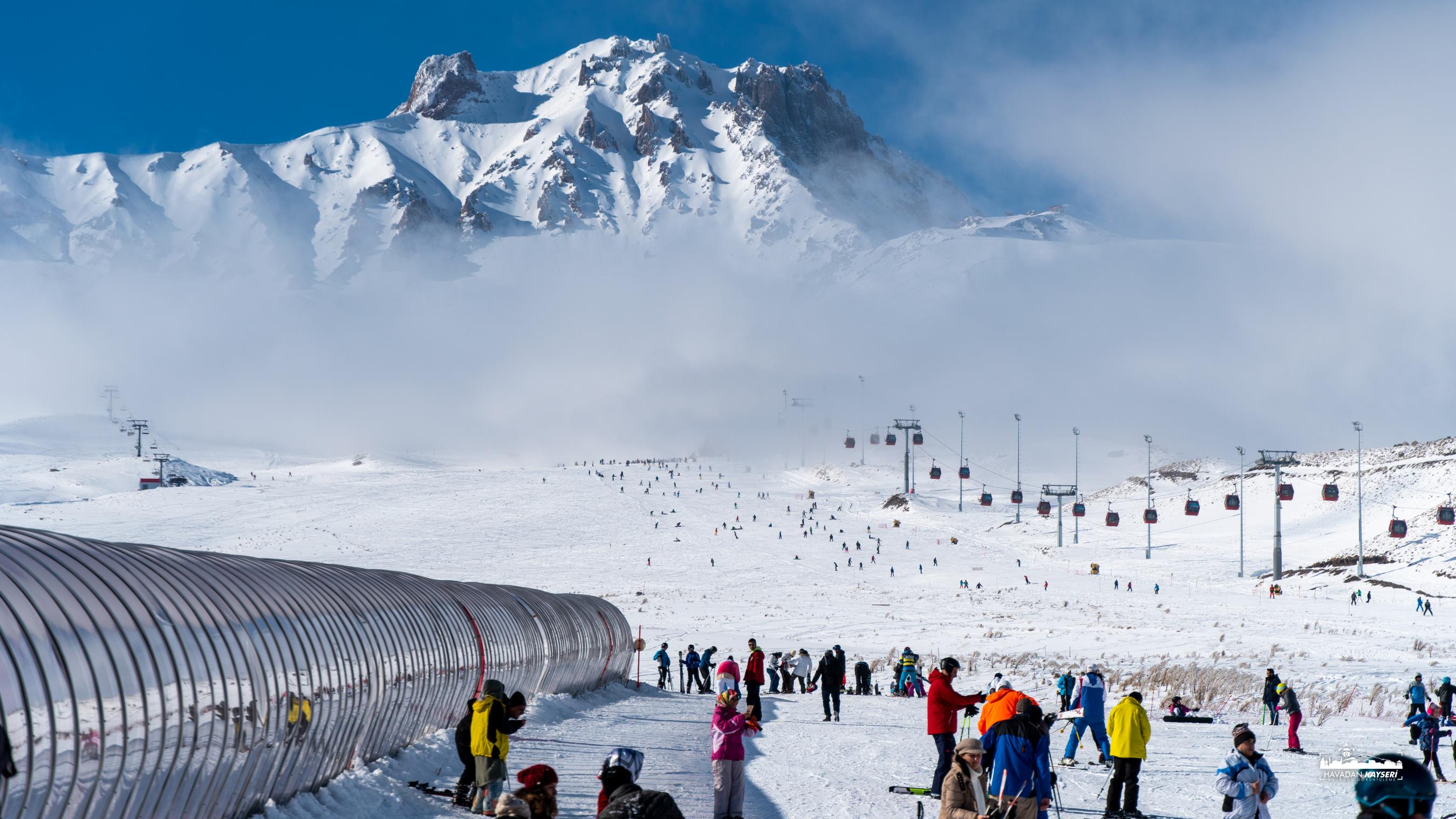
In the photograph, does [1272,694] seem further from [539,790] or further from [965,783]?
[539,790]

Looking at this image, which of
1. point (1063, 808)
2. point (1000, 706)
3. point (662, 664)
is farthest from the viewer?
point (662, 664)

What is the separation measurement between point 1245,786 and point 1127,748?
11.3 ft

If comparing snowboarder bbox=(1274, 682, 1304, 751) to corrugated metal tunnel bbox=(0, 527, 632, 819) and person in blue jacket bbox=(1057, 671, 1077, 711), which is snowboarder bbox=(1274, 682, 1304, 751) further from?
corrugated metal tunnel bbox=(0, 527, 632, 819)

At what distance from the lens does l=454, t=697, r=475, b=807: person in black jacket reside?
457 inches

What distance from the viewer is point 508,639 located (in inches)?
787

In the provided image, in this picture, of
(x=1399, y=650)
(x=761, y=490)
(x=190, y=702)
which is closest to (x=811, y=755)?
(x=190, y=702)

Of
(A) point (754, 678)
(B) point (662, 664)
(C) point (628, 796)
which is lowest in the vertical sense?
(B) point (662, 664)

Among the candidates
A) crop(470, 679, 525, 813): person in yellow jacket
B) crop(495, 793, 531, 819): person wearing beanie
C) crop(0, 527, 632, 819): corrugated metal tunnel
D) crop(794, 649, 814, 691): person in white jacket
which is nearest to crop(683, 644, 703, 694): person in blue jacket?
crop(794, 649, 814, 691): person in white jacket

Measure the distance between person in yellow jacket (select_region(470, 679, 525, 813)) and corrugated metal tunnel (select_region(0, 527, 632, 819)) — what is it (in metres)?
1.57

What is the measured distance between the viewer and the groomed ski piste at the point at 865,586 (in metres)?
15.4

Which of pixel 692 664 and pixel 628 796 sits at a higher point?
pixel 628 796

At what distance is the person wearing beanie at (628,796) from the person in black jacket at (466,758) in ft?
18.5

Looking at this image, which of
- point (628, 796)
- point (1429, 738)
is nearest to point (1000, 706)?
point (628, 796)

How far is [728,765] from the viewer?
10773 mm
